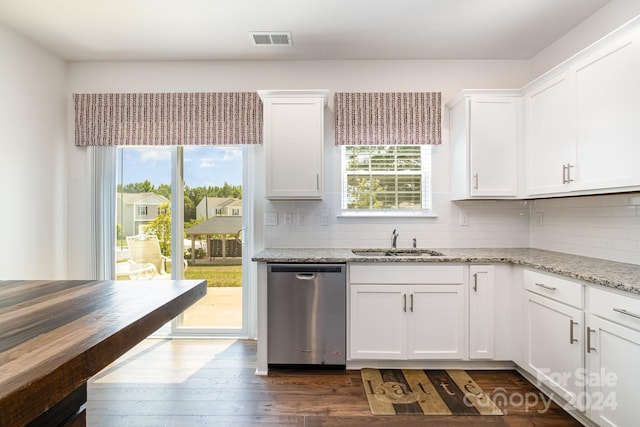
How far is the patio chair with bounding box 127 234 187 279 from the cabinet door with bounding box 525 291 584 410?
10.2 feet

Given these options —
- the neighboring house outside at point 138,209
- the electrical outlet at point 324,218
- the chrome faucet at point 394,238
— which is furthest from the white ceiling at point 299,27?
the chrome faucet at point 394,238

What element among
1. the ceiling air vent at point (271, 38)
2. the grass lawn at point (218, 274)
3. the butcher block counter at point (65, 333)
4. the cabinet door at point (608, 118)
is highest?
the ceiling air vent at point (271, 38)

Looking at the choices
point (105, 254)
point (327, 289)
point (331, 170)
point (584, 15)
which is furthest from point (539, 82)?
point (105, 254)

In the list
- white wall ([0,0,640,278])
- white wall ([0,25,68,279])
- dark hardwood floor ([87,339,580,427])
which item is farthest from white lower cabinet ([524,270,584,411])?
white wall ([0,25,68,279])

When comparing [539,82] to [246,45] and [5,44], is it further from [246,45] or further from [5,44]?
[5,44]

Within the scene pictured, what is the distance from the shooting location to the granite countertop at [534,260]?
5.91 ft

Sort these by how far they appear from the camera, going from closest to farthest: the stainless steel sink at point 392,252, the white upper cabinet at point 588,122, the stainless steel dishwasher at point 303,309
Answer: the white upper cabinet at point 588,122
the stainless steel dishwasher at point 303,309
the stainless steel sink at point 392,252

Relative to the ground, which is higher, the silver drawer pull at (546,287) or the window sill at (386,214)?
the window sill at (386,214)

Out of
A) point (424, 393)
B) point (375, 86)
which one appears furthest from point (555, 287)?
point (375, 86)

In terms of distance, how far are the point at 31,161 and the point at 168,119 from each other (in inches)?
46.5

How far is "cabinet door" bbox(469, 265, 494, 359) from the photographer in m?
2.62

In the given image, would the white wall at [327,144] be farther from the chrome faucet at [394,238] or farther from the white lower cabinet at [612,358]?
the white lower cabinet at [612,358]

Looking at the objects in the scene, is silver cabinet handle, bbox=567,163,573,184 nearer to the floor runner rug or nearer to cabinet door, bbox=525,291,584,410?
cabinet door, bbox=525,291,584,410

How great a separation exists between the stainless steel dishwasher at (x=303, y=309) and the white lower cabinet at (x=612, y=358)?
1.53 metres
